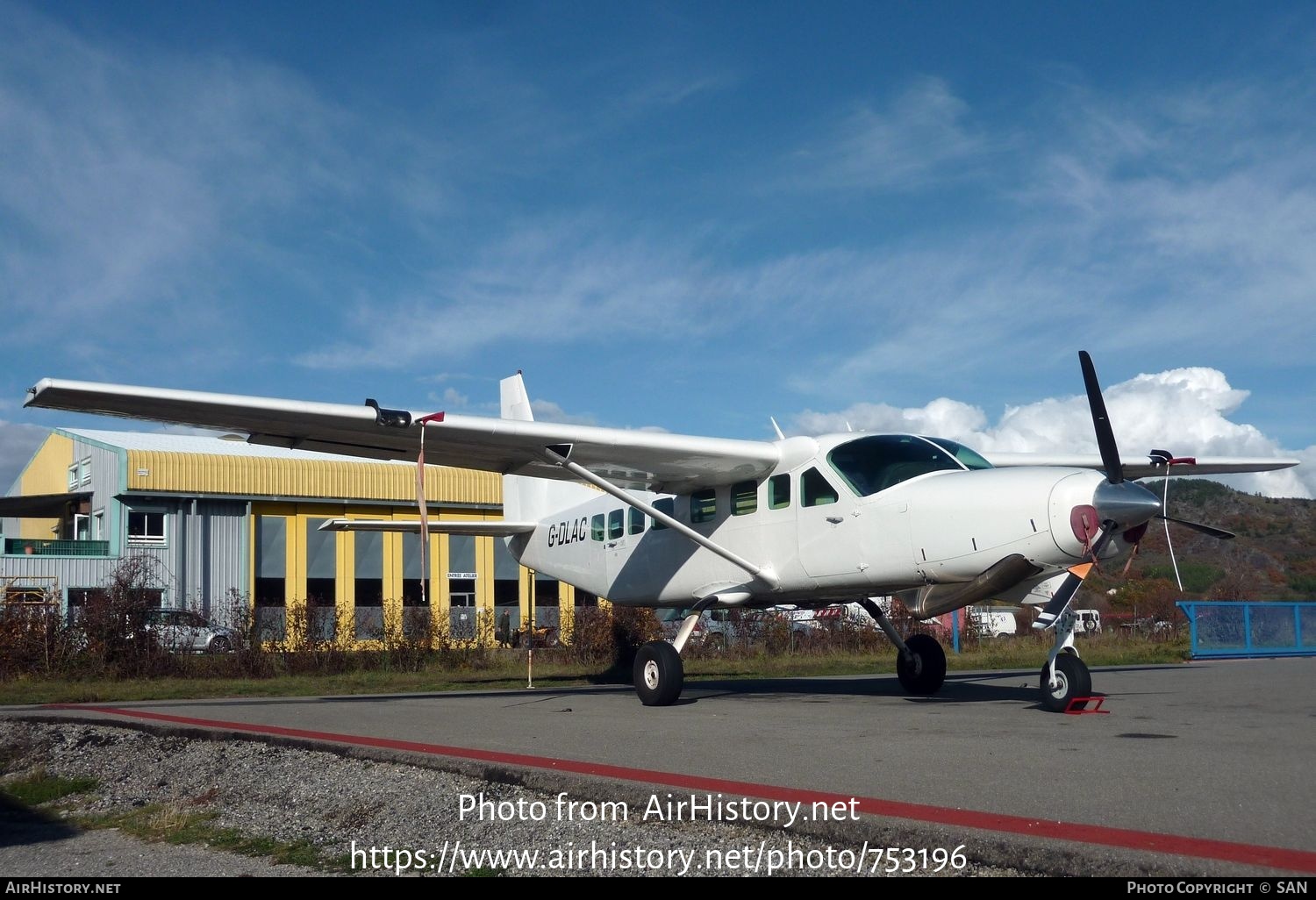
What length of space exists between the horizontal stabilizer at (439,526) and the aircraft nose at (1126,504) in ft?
27.8

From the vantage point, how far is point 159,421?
11.9 m

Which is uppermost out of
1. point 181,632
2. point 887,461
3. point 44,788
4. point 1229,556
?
point 887,461

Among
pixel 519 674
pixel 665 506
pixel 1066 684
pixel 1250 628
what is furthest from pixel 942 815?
pixel 1250 628

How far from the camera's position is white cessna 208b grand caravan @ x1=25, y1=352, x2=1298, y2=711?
10.2 metres

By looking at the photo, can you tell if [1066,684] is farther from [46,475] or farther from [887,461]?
[46,475]

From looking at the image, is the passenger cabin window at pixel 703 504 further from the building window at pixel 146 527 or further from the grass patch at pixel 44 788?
the building window at pixel 146 527

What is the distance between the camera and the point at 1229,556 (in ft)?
224

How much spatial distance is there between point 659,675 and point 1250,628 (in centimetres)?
2076

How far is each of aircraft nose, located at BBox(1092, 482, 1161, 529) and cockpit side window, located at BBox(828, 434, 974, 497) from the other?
2.17 m

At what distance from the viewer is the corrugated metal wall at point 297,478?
38.5 meters

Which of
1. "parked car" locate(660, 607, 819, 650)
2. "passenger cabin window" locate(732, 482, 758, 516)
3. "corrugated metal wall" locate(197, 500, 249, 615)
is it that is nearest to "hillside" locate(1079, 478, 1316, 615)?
"parked car" locate(660, 607, 819, 650)

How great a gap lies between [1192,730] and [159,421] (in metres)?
10.8

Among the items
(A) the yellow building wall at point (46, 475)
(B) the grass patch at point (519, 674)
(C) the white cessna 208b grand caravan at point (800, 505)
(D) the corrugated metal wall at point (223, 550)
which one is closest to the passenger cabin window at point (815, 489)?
(C) the white cessna 208b grand caravan at point (800, 505)
